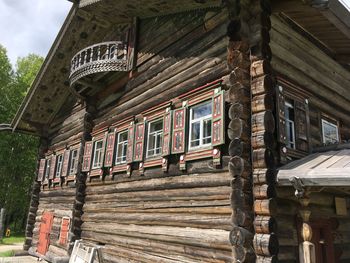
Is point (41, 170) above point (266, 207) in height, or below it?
above

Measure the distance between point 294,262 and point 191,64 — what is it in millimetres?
5040

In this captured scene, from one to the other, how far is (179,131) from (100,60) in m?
4.58

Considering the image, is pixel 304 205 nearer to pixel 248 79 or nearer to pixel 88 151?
pixel 248 79

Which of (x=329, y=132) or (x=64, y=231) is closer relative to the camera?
(x=329, y=132)

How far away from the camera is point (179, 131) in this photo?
7988 mm

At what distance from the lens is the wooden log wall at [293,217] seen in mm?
6312

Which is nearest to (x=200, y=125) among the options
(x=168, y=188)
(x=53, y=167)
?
(x=168, y=188)

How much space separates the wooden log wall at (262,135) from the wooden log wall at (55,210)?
9141mm

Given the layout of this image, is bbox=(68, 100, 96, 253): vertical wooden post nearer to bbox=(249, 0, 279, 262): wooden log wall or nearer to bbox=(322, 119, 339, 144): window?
bbox=(249, 0, 279, 262): wooden log wall

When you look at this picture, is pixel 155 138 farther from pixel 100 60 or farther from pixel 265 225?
pixel 265 225

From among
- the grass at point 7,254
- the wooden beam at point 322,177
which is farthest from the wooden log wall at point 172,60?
the grass at point 7,254

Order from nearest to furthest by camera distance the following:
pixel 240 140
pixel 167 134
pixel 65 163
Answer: pixel 240 140 → pixel 167 134 → pixel 65 163

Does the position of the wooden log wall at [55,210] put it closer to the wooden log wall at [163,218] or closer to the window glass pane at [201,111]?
the wooden log wall at [163,218]

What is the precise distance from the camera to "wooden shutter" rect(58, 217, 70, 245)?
13283mm
